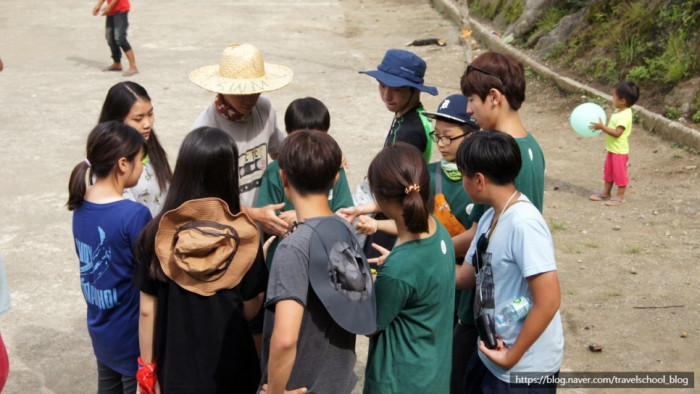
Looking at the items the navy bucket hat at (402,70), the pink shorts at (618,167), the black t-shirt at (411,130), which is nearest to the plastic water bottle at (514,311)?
the black t-shirt at (411,130)

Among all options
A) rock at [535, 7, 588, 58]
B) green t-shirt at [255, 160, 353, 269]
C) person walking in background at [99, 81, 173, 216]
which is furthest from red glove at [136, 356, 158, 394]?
rock at [535, 7, 588, 58]

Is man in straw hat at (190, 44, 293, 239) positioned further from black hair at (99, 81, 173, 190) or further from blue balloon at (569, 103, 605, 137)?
blue balloon at (569, 103, 605, 137)

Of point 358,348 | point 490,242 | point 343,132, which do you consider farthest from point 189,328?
point 343,132

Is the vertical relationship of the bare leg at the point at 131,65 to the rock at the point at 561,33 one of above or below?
below

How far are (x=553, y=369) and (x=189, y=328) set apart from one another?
1.39m

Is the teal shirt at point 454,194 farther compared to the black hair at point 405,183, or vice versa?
the teal shirt at point 454,194

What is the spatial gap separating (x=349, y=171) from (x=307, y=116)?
393cm

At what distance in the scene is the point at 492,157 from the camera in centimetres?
280

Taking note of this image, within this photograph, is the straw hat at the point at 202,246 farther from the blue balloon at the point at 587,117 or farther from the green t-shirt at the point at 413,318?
the blue balloon at the point at 587,117

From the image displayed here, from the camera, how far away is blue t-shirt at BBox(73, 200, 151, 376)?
3.05 m

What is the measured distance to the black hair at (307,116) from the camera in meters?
3.85

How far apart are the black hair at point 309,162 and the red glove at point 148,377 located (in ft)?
3.19

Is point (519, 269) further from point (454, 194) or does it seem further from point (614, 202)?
point (614, 202)

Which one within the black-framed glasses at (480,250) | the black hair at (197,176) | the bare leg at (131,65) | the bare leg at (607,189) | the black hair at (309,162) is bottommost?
the bare leg at (131,65)
